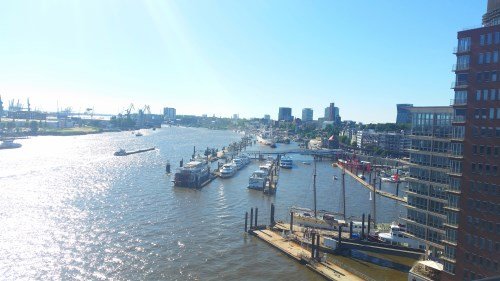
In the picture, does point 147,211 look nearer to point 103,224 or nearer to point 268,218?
point 103,224

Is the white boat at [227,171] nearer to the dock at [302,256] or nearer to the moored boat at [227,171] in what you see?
the moored boat at [227,171]

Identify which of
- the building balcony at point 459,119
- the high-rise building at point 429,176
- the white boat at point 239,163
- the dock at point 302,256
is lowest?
the dock at point 302,256

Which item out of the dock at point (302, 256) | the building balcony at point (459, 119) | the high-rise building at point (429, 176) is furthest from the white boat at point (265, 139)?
the building balcony at point (459, 119)

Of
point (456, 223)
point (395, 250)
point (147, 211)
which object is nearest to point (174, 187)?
point (147, 211)

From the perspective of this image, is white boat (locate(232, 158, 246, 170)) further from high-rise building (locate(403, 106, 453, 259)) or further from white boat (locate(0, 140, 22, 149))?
white boat (locate(0, 140, 22, 149))

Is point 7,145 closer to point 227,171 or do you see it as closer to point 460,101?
point 227,171
